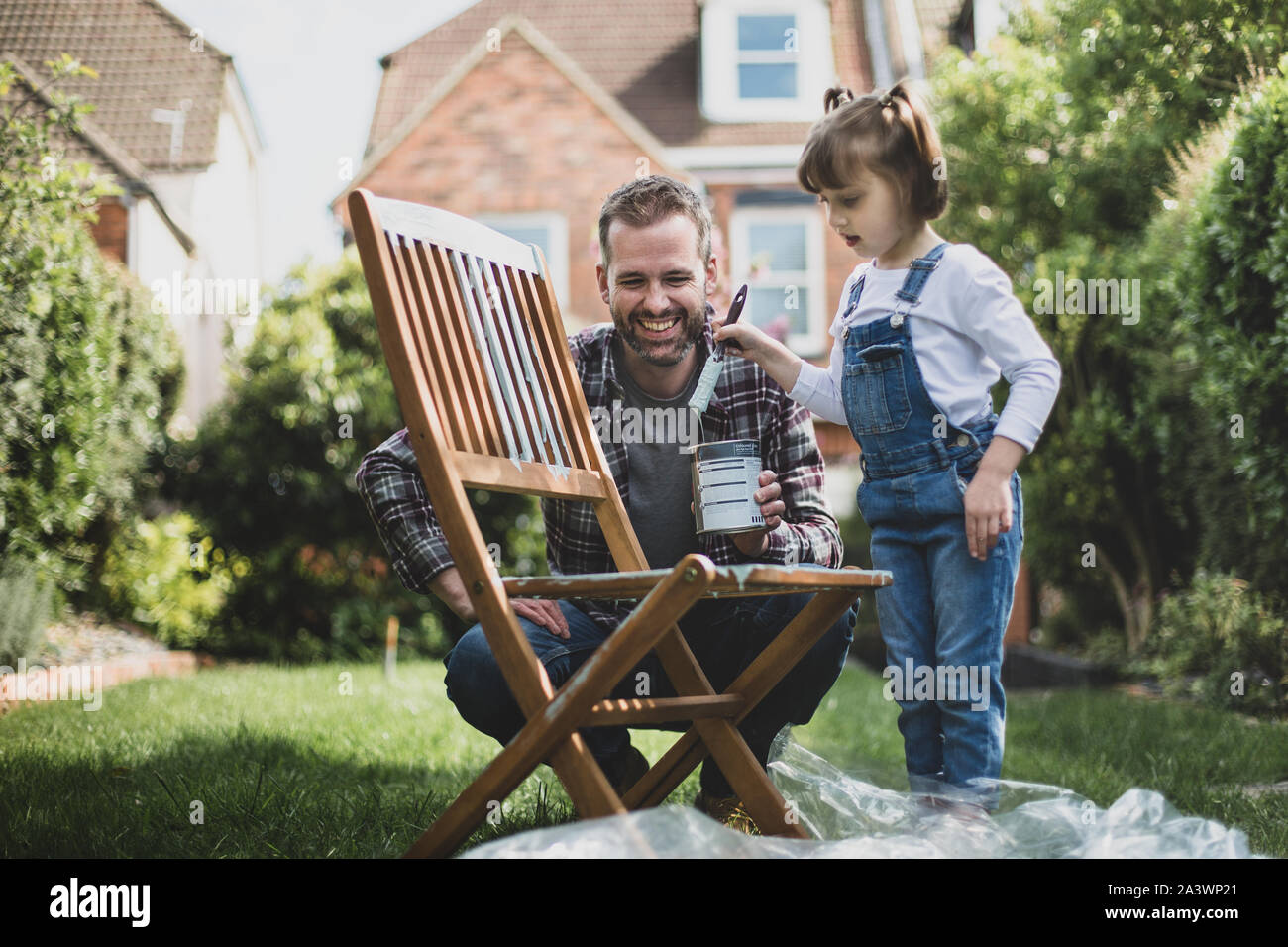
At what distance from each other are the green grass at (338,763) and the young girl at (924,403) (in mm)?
658

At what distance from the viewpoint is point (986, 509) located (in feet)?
7.69

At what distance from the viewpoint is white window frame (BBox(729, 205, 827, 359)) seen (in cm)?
1226

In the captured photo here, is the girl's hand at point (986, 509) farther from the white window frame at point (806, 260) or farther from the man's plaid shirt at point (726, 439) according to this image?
the white window frame at point (806, 260)

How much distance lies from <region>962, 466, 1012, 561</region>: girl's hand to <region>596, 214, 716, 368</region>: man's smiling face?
29.2 inches

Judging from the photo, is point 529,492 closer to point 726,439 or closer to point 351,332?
point 726,439

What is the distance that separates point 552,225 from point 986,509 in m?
10.1

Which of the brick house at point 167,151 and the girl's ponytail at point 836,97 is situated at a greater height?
the brick house at point 167,151

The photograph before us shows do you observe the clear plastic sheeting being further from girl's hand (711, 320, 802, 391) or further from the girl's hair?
the girl's hair

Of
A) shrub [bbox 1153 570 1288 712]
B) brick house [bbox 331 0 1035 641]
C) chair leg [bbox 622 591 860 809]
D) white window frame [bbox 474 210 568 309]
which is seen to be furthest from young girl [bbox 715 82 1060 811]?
white window frame [bbox 474 210 568 309]

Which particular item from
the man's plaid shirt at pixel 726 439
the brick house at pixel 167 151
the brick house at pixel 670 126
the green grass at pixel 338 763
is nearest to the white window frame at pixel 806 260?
the brick house at pixel 670 126

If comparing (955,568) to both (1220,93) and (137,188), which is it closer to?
(1220,93)

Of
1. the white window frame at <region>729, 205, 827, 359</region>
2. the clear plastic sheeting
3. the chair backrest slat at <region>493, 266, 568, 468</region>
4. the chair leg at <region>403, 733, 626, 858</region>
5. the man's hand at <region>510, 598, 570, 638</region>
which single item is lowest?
the clear plastic sheeting

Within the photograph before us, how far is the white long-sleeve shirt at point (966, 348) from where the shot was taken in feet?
7.80
